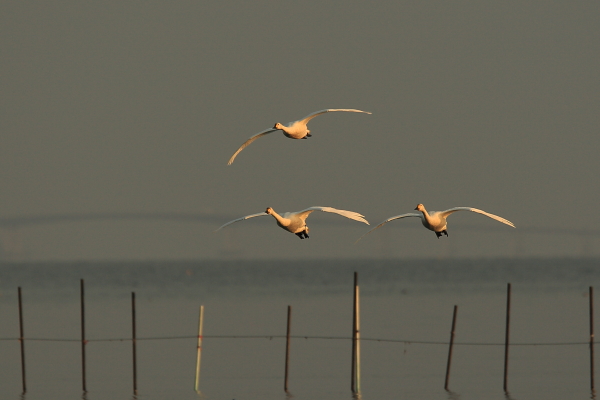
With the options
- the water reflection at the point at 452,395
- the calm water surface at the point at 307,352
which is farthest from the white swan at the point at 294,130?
the water reflection at the point at 452,395

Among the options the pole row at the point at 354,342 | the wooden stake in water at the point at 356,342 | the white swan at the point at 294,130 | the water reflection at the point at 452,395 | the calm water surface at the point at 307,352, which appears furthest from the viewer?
the calm water surface at the point at 307,352

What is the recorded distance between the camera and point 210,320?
71.8 metres

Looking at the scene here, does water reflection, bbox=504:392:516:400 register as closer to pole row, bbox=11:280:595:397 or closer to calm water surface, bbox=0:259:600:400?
pole row, bbox=11:280:595:397

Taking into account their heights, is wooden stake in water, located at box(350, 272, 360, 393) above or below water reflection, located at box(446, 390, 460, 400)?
above

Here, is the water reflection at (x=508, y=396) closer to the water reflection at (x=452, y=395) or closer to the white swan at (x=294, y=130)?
the water reflection at (x=452, y=395)

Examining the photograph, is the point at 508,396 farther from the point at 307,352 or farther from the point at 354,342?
the point at 307,352

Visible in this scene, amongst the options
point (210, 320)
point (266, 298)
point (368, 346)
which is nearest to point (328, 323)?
point (210, 320)

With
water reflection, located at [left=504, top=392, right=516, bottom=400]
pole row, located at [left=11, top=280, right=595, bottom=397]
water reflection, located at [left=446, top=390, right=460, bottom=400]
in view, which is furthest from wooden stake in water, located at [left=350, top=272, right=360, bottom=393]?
water reflection, located at [left=504, top=392, right=516, bottom=400]

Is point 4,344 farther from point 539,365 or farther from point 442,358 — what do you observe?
point 539,365

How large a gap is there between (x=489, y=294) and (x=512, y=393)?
215ft

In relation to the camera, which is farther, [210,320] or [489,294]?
[489,294]

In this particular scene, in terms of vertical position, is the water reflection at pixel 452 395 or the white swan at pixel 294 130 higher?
the white swan at pixel 294 130

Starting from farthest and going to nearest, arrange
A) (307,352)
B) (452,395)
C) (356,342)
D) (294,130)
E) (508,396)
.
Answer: (307,352) → (452,395) → (508,396) → (356,342) → (294,130)

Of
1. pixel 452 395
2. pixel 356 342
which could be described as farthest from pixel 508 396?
pixel 356 342
